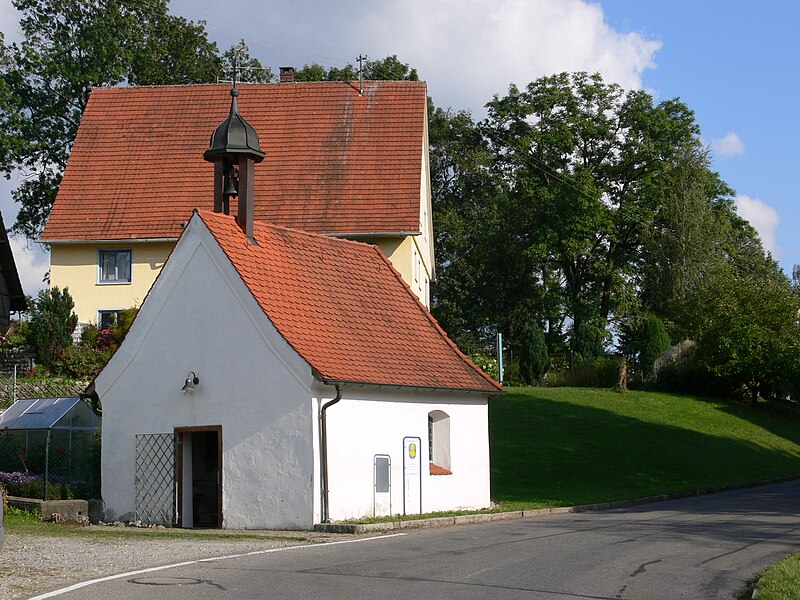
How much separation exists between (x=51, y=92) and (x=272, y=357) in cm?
3414

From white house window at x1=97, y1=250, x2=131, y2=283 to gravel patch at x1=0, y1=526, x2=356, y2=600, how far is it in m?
21.0

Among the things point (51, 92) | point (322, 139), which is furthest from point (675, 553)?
point (51, 92)

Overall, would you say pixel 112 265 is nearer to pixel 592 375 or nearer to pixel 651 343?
pixel 592 375

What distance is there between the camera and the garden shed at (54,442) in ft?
76.9

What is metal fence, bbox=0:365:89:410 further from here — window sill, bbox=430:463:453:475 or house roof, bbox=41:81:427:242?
window sill, bbox=430:463:453:475

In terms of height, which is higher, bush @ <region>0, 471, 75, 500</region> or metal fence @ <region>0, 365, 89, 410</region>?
metal fence @ <region>0, 365, 89, 410</region>

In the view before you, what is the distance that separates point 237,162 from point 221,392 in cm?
549

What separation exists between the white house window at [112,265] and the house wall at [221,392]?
16.2 meters

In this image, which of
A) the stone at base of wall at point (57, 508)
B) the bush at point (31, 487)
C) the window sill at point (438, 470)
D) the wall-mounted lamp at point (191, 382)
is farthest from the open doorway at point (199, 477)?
the window sill at point (438, 470)

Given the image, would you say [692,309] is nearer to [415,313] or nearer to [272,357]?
[415,313]

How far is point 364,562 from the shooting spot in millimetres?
13969

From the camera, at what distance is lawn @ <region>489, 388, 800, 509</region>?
99.4 ft

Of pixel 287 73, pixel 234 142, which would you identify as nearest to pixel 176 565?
pixel 234 142

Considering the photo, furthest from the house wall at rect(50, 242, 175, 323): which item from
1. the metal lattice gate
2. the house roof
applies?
the metal lattice gate
